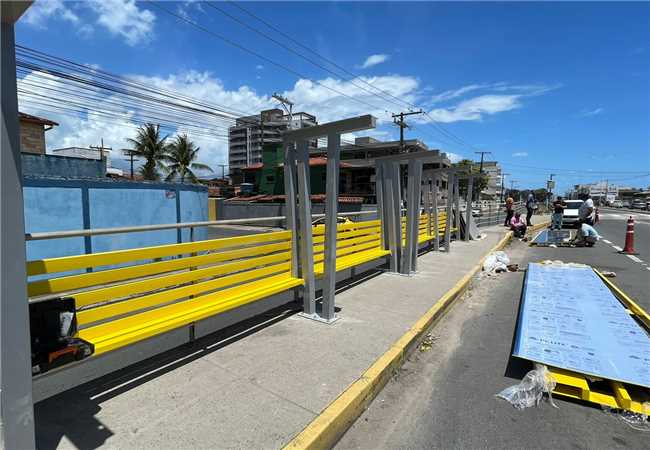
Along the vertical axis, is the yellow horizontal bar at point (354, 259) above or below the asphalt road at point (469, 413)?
above

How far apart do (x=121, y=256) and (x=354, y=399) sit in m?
2.26

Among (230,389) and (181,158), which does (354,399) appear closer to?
(230,389)

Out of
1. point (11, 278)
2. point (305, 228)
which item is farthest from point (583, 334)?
point (11, 278)

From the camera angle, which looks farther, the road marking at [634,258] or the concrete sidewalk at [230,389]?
the road marking at [634,258]

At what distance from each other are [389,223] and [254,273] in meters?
3.91

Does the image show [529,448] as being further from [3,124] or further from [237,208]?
[237,208]

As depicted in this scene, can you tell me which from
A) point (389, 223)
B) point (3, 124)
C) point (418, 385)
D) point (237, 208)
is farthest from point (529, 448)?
point (237, 208)

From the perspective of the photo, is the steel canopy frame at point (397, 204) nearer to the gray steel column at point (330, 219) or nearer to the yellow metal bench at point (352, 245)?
the yellow metal bench at point (352, 245)

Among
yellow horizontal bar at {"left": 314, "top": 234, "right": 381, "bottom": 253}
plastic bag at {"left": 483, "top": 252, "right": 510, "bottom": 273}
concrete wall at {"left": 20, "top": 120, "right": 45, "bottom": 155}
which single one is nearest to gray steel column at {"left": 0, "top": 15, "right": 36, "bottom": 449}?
yellow horizontal bar at {"left": 314, "top": 234, "right": 381, "bottom": 253}

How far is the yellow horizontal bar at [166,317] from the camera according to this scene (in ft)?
9.48

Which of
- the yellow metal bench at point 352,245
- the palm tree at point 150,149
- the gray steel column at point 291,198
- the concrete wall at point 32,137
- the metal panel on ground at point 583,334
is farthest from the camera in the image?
the palm tree at point 150,149

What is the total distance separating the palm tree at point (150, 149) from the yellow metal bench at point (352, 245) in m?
36.8

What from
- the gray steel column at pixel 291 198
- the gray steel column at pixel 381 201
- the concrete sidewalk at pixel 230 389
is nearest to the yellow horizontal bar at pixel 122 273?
the gray steel column at pixel 291 198

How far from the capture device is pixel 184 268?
11.8 ft
